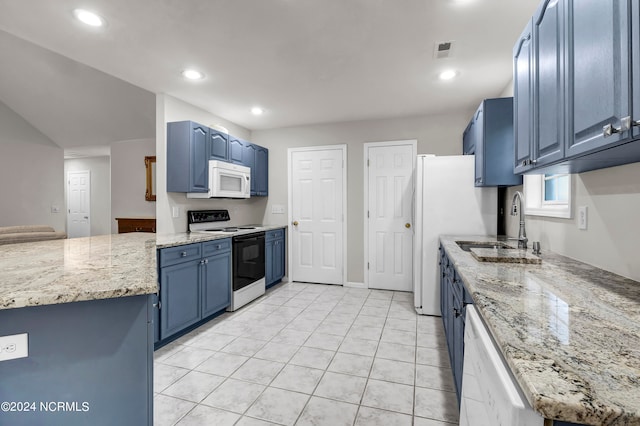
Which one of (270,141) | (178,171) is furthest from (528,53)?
(270,141)

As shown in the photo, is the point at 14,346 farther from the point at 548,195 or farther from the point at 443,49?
the point at 548,195

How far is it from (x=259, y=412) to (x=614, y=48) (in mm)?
2200

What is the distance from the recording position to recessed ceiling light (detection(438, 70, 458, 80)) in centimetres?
279

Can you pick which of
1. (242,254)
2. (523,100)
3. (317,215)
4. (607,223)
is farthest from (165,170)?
(607,223)

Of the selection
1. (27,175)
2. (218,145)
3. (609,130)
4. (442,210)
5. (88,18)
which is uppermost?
(88,18)

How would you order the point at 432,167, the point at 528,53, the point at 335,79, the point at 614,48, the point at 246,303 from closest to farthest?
the point at 614,48 < the point at 528,53 < the point at 335,79 < the point at 432,167 < the point at 246,303

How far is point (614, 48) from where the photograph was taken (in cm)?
91

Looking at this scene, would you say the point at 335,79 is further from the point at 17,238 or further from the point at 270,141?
the point at 17,238

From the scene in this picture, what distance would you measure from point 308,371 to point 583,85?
217 centimetres

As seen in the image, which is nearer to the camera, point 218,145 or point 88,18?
point 88,18

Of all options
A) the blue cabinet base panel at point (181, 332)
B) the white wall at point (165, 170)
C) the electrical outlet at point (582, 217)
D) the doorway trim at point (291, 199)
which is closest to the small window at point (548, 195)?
the electrical outlet at point (582, 217)

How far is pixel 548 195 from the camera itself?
2350mm

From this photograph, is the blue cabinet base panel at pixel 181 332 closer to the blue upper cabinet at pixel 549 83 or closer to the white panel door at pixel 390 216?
the white panel door at pixel 390 216

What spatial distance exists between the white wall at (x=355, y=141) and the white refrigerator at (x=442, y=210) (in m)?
0.88
